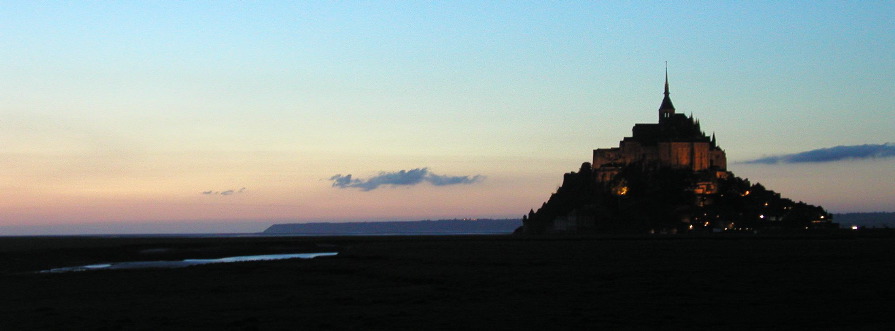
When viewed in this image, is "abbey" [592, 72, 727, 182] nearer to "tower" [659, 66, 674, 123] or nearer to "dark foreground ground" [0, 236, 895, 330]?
"tower" [659, 66, 674, 123]

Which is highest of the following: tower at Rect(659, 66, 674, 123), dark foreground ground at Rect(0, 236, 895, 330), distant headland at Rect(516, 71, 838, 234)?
tower at Rect(659, 66, 674, 123)

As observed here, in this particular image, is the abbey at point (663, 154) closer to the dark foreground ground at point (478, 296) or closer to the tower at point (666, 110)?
the tower at point (666, 110)

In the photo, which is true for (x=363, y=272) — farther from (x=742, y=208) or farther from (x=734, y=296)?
(x=742, y=208)

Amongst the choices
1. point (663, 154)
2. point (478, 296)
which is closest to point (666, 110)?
point (663, 154)

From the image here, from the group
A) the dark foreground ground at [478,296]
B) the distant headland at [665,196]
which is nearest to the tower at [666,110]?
the distant headland at [665,196]

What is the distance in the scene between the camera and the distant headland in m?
114

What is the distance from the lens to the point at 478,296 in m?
22.9

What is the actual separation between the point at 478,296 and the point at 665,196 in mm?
101426

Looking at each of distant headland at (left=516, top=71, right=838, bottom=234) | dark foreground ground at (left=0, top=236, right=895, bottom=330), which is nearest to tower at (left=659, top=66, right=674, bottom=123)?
distant headland at (left=516, top=71, right=838, bottom=234)

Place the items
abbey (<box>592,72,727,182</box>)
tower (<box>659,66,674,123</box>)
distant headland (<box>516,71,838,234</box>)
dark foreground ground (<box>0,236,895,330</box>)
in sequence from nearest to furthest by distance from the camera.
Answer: dark foreground ground (<box>0,236,895,330</box>), distant headland (<box>516,71,838,234</box>), abbey (<box>592,72,727,182</box>), tower (<box>659,66,674,123</box>)

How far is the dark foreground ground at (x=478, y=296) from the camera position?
17.9 m

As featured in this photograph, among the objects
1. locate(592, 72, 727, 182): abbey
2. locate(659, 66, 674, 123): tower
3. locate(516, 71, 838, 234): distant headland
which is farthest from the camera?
locate(659, 66, 674, 123): tower

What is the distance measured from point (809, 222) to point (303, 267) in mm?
94992

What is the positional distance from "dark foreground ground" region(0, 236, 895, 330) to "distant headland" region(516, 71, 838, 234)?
7924cm
